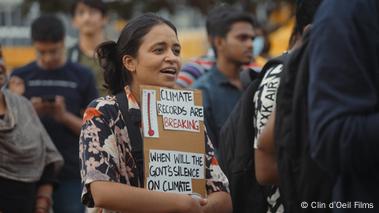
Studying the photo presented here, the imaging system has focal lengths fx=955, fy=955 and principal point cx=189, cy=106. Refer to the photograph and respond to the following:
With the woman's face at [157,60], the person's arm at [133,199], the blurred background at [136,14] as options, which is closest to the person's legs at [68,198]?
the woman's face at [157,60]

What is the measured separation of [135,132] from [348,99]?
1.39m

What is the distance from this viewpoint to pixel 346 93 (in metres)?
3.01

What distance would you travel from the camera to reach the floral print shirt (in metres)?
4.04

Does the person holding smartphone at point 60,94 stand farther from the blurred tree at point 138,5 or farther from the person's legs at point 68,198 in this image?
the blurred tree at point 138,5

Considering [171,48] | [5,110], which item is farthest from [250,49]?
[171,48]

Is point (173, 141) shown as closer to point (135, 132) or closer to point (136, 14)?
point (135, 132)

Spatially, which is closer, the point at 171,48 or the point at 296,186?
the point at 296,186

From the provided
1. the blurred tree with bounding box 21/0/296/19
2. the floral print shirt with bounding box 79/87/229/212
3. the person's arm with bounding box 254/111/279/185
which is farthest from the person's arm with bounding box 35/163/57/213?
the blurred tree with bounding box 21/0/296/19

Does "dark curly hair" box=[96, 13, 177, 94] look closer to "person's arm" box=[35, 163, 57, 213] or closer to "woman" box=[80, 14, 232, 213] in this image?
"woman" box=[80, 14, 232, 213]

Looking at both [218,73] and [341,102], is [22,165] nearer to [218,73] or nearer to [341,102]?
[218,73]

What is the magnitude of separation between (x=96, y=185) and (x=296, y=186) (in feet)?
3.29

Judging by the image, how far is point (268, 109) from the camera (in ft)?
13.5

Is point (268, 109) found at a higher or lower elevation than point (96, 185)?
higher

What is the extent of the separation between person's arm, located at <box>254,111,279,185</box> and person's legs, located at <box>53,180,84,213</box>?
3557mm
